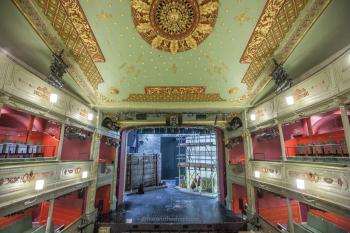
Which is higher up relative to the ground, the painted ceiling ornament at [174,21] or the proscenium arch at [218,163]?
the painted ceiling ornament at [174,21]

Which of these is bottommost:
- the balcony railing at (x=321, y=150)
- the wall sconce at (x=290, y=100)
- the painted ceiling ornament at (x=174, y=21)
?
the balcony railing at (x=321, y=150)

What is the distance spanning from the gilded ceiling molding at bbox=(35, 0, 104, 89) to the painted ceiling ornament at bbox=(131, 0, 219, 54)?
1.51m

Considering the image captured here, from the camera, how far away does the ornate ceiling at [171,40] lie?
15.2ft

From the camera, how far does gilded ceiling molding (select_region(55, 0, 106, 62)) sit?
4.46m

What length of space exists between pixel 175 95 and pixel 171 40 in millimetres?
3481

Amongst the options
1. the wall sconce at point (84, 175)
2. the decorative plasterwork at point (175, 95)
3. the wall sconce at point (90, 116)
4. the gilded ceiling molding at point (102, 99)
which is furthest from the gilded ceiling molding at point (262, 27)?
the wall sconce at point (84, 175)

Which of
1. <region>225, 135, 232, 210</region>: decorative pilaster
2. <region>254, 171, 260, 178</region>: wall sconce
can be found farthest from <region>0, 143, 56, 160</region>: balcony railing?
<region>225, 135, 232, 210</region>: decorative pilaster

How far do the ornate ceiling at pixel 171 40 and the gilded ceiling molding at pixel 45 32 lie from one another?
19 mm

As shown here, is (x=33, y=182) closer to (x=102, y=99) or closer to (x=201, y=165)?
(x=102, y=99)

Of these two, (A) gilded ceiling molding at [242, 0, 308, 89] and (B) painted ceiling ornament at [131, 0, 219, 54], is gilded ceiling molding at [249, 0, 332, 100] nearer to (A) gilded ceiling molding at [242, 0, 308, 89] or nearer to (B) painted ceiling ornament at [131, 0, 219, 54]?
(A) gilded ceiling molding at [242, 0, 308, 89]

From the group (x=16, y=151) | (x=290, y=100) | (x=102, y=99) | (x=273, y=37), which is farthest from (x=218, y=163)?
(x=16, y=151)

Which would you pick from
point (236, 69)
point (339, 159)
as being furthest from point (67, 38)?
point (339, 159)

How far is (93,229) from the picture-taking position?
8781 mm

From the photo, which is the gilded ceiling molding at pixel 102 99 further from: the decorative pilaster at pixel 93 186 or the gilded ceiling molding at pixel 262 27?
the gilded ceiling molding at pixel 262 27
